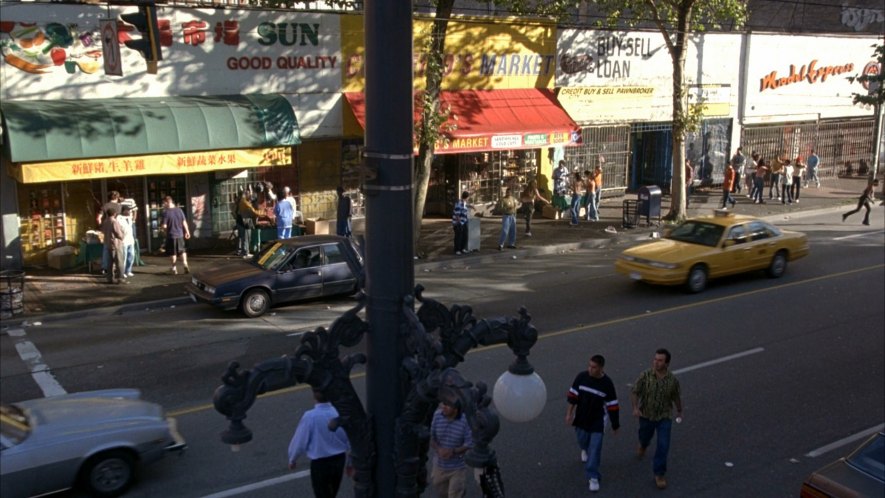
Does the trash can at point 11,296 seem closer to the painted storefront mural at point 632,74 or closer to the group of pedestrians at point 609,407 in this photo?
the group of pedestrians at point 609,407

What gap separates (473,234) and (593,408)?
40.0 feet

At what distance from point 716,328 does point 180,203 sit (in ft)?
41.5

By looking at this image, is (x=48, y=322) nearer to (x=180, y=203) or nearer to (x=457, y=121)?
(x=180, y=203)

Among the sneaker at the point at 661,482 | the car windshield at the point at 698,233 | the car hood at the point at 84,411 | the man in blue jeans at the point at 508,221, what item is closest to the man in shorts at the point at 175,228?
the man in blue jeans at the point at 508,221

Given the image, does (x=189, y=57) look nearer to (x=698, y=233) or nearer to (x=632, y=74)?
(x=698, y=233)

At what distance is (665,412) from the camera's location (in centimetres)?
880

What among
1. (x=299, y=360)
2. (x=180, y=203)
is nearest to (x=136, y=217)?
(x=180, y=203)

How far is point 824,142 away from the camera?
35281mm

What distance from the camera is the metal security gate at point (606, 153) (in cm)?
2767

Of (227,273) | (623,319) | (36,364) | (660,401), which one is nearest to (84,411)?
(36,364)

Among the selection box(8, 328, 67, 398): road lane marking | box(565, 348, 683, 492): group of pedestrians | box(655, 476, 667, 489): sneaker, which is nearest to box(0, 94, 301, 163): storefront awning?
box(8, 328, 67, 398): road lane marking

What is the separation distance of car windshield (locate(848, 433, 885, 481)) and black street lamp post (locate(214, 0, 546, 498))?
5040 millimetres

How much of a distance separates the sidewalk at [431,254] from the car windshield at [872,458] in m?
12.5

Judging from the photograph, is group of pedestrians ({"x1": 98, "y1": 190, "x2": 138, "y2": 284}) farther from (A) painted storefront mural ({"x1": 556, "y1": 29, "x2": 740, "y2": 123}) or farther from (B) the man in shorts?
(A) painted storefront mural ({"x1": 556, "y1": 29, "x2": 740, "y2": 123})
